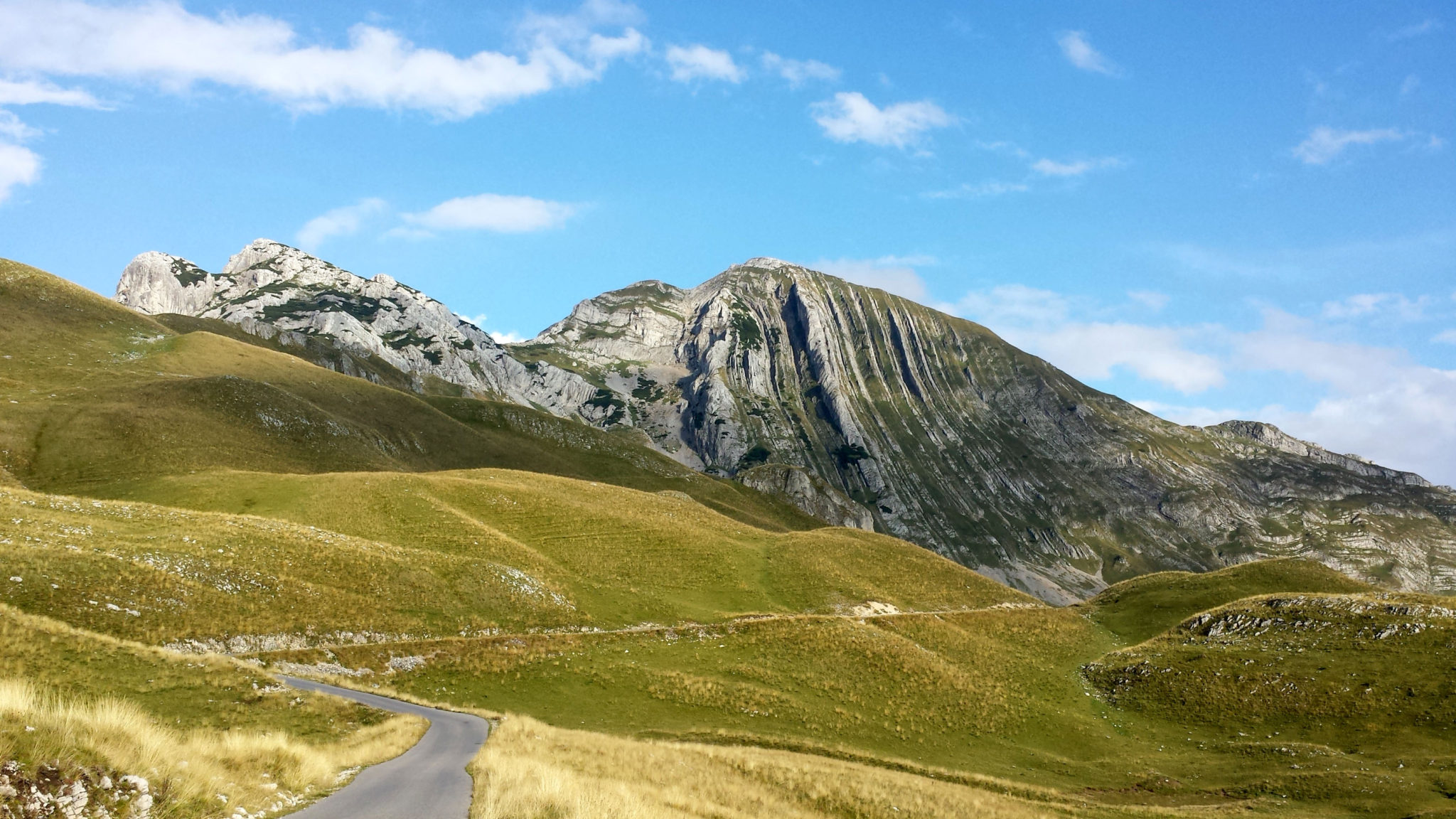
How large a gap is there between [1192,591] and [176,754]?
9398 cm

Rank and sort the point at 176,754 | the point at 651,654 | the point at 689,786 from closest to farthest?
the point at 176,754 → the point at 689,786 → the point at 651,654

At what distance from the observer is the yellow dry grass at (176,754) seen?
12072 millimetres

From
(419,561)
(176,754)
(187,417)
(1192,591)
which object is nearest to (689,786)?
(176,754)

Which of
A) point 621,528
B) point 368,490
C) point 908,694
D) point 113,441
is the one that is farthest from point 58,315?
point 908,694

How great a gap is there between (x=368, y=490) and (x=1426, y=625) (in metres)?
89.9

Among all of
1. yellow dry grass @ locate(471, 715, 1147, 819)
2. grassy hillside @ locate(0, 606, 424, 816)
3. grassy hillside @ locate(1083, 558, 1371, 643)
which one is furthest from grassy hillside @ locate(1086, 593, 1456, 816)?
grassy hillside @ locate(0, 606, 424, 816)

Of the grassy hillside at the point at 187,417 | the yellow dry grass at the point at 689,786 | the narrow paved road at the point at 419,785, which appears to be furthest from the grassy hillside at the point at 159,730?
the grassy hillside at the point at 187,417

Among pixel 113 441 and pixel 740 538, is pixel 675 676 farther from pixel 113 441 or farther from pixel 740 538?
pixel 113 441

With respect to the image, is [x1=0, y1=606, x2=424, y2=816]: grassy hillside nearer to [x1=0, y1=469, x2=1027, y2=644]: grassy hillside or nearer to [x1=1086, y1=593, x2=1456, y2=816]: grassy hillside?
[x1=0, y1=469, x2=1027, y2=644]: grassy hillside

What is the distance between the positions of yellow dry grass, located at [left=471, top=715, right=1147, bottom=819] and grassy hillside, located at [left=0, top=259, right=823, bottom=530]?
72827mm

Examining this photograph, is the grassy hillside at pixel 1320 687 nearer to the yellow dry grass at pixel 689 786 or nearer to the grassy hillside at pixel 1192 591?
the grassy hillside at pixel 1192 591

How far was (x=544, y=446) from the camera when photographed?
196750mm

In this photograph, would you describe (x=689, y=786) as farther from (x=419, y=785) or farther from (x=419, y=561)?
(x=419, y=561)

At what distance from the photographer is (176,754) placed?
1450 centimetres
